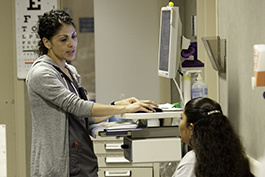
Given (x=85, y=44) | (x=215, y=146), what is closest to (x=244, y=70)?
(x=215, y=146)

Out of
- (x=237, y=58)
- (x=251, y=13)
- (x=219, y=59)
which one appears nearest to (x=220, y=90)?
(x=219, y=59)

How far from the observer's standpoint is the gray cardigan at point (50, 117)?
1.67 m

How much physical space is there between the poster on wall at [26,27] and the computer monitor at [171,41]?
6.07 ft

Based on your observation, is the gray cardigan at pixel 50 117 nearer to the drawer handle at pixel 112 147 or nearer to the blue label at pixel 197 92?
the blue label at pixel 197 92

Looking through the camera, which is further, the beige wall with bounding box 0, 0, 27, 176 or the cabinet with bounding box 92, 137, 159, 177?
the beige wall with bounding box 0, 0, 27, 176

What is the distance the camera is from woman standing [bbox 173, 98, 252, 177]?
1235 millimetres

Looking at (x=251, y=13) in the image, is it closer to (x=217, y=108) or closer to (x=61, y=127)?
(x=217, y=108)

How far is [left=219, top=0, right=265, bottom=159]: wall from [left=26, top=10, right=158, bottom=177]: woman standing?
424 mm

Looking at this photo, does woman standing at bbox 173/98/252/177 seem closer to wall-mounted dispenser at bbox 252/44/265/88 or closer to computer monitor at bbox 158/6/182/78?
computer monitor at bbox 158/6/182/78

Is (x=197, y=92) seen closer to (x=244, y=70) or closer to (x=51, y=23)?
(x=244, y=70)

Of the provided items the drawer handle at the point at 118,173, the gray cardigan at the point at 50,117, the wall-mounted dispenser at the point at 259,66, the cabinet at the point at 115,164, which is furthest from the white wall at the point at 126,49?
the wall-mounted dispenser at the point at 259,66

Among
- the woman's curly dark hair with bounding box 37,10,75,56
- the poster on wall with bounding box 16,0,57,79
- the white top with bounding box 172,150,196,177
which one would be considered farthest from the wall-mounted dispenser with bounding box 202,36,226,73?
the poster on wall with bounding box 16,0,57,79

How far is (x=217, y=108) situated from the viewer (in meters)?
1.32

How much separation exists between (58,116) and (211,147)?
79 centimetres
